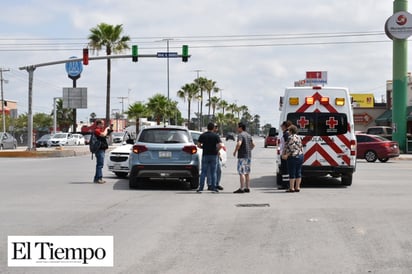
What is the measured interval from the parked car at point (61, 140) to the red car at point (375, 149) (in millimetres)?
32671

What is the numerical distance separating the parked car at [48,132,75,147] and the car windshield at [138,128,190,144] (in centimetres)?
4236

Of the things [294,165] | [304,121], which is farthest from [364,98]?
[294,165]

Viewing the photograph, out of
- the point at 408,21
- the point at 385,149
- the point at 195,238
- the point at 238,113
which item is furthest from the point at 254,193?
the point at 238,113

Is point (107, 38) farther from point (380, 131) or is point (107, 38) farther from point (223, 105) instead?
point (223, 105)

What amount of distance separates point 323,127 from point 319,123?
16 cm

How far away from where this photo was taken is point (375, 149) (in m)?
32.0

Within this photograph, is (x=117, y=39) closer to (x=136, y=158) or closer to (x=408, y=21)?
(x=408, y=21)

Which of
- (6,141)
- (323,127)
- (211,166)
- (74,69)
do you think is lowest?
(211,166)

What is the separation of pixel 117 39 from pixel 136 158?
39.2 m

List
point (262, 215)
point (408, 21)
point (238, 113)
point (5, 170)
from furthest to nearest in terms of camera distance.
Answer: point (238, 113) → point (408, 21) → point (5, 170) → point (262, 215)

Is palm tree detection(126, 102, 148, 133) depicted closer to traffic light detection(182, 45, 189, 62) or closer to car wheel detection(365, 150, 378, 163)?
traffic light detection(182, 45, 189, 62)

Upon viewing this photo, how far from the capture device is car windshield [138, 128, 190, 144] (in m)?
16.3

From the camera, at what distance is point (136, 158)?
53.0 ft

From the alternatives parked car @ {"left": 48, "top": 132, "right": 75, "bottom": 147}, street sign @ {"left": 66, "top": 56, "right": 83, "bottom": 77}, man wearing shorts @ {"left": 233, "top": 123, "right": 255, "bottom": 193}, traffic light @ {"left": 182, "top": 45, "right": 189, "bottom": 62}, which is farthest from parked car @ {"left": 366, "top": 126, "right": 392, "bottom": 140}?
street sign @ {"left": 66, "top": 56, "right": 83, "bottom": 77}
